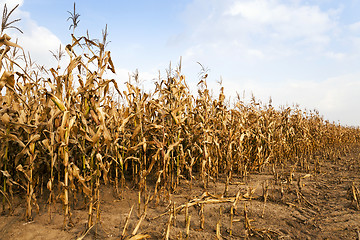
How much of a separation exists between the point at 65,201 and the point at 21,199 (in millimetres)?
1375

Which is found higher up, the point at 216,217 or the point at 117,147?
the point at 117,147

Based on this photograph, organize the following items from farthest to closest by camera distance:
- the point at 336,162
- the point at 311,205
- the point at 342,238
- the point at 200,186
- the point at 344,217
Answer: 1. the point at 336,162
2. the point at 200,186
3. the point at 311,205
4. the point at 344,217
5. the point at 342,238

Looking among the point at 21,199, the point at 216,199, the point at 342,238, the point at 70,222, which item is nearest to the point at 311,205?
the point at 342,238

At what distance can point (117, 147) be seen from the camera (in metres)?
3.28

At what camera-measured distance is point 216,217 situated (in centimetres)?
292

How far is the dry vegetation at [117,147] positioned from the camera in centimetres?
244

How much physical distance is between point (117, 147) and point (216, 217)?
5.31 ft

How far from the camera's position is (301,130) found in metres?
8.12

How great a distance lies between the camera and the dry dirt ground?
94.6 inches

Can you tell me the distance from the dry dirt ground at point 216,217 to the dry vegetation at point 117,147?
0.05 metres

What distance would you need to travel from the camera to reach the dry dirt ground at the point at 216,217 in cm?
240

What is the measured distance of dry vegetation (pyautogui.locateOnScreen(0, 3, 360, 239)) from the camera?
8.01 feet

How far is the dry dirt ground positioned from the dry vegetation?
5 cm

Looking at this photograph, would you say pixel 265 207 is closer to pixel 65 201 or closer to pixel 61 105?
pixel 65 201
